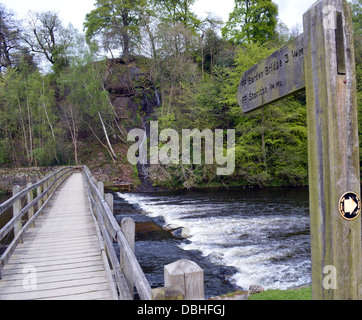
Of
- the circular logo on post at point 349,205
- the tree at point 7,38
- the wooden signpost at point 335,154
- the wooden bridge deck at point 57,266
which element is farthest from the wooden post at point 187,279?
the tree at point 7,38

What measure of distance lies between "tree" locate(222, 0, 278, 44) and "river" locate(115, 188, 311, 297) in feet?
72.0

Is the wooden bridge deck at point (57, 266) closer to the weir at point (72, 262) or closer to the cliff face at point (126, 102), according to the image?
the weir at point (72, 262)

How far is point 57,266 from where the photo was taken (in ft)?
14.6

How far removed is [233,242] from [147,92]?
29.2 meters

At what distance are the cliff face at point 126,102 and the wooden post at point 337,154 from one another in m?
25.7

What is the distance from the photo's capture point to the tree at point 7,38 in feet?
122

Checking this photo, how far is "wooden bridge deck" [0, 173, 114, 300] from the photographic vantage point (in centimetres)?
355

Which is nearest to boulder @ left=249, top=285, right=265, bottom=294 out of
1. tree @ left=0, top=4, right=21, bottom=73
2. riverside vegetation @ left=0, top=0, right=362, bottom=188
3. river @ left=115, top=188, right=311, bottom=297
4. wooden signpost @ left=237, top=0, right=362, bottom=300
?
river @ left=115, top=188, right=311, bottom=297

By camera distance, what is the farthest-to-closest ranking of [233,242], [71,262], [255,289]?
[233,242] → [255,289] → [71,262]

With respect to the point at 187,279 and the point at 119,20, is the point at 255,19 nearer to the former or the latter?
the point at 119,20

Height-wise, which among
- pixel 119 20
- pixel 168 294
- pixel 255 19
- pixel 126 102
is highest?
pixel 119 20

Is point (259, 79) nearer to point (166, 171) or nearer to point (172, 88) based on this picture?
point (166, 171)

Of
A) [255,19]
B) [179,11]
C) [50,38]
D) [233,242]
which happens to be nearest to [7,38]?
[50,38]

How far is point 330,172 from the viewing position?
191 centimetres
